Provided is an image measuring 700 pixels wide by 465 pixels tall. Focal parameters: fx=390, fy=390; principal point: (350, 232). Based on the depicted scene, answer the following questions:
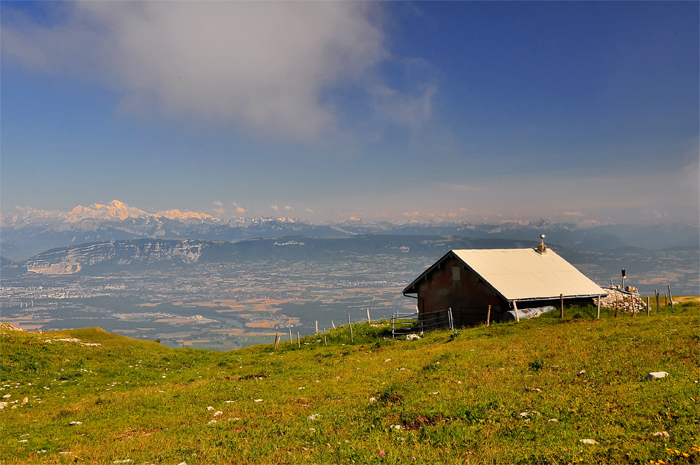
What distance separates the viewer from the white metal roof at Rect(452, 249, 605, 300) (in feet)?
124

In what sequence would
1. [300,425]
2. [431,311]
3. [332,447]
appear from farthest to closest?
[431,311], [300,425], [332,447]

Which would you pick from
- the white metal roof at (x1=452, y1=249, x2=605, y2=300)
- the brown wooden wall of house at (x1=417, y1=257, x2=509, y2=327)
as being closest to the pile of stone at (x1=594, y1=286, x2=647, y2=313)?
the white metal roof at (x1=452, y1=249, x2=605, y2=300)

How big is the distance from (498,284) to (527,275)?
5235mm

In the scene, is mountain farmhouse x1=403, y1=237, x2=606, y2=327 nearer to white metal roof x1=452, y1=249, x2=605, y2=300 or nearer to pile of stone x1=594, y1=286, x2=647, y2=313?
white metal roof x1=452, y1=249, x2=605, y2=300

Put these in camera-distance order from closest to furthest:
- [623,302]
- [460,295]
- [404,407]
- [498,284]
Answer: [404,407] < [498,284] < [623,302] < [460,295]

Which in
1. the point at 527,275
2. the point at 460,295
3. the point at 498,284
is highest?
the point at 527,275

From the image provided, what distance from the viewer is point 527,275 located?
4094cm

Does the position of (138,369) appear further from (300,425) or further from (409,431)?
(409,431)

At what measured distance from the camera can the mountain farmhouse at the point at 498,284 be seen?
37.7 meters

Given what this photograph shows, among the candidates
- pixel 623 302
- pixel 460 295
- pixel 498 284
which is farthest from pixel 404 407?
pixel 623 302

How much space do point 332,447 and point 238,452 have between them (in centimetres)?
249

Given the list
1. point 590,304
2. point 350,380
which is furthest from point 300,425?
point 590,304

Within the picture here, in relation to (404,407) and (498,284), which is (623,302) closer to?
(498,284)

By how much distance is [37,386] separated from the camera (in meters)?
23.0
